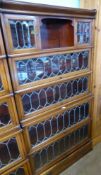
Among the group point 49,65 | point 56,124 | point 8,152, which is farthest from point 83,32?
point 8,152

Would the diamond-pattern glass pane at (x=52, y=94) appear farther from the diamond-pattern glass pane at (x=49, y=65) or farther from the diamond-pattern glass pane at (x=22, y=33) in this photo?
the diamond-pattern glass pane at (x=22, y=33)

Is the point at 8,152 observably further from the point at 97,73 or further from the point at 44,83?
the point at 97,73

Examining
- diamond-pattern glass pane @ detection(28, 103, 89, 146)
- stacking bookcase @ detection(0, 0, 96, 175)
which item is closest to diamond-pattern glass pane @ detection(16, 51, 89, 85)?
stacking bookcase @ detection(0, 0, 96, 175)

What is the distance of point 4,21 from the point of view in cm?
82

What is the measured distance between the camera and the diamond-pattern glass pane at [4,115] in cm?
99

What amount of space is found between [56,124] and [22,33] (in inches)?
36.3

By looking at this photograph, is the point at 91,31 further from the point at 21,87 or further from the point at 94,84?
the point at 21,87

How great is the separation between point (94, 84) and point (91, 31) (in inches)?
23.0

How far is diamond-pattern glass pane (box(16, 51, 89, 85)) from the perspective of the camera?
1.01 m

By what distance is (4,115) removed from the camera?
1.02 m

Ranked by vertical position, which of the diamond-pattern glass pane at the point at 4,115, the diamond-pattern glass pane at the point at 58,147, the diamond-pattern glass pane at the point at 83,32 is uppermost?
the diamond-pattern glass pane at the point at 83,32

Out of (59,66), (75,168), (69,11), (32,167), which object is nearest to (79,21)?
(69,11)

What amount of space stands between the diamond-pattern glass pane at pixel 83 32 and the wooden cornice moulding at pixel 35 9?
8 cm

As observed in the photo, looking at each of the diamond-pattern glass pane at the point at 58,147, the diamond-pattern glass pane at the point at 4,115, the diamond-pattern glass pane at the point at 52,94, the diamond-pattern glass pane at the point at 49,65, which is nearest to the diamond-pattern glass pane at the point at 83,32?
the diamond-pattern glass pane at the point at 49,65
